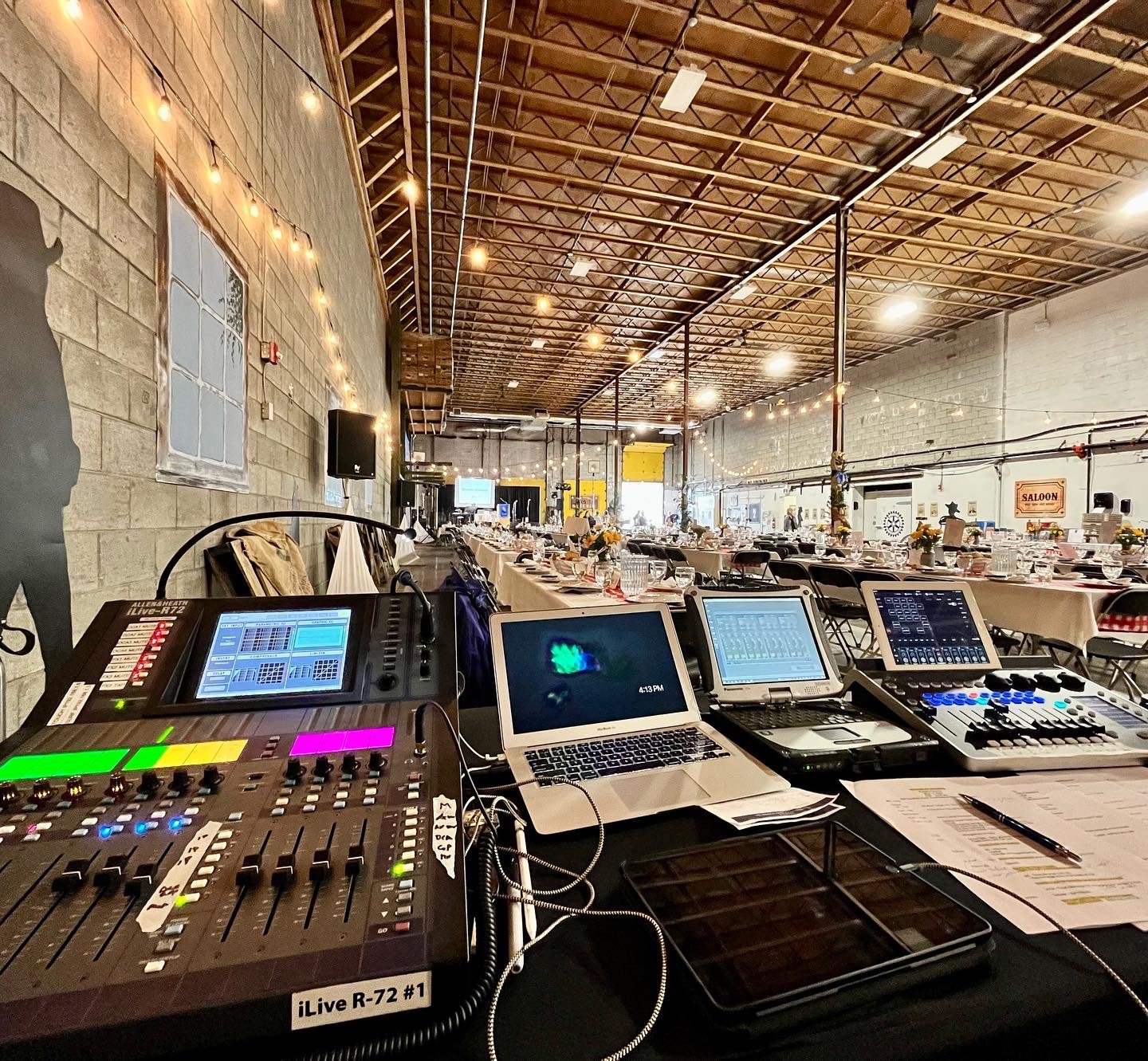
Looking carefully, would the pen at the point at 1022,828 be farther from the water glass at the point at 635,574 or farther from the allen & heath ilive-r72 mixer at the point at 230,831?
the water glass at the point at 635,574

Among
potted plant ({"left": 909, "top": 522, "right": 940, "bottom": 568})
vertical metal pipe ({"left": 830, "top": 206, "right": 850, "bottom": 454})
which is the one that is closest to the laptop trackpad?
potted plant ({"left": 909, "top": 522, "right": 940, "bottom": 568})

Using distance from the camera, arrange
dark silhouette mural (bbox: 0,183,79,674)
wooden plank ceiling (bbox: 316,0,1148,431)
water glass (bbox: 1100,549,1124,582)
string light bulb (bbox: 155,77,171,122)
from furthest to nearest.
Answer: wooden plank ceiling (bbox: 316,0,1148,431)
water glass (bbox: 1100,549,1124,582)
string light bulb (bbox: 155,77,171,122)
dark silhouette mural (bbox: 0,183,79,674)

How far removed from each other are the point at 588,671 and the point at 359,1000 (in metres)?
0.71

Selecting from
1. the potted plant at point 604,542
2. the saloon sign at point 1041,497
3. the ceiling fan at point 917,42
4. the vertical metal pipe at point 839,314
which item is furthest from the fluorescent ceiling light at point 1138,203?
the potted plant at point 604,542

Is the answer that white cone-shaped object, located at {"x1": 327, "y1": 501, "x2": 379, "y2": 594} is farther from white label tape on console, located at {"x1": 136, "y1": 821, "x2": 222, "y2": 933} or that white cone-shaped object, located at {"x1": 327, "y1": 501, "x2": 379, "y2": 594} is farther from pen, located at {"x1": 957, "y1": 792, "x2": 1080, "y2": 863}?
pen, located at {"x1": 957, "y1": 792, "x2": 1080, "y2": 863}

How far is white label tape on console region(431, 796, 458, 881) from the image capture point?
554 mm

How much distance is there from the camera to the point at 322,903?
1.64 ft

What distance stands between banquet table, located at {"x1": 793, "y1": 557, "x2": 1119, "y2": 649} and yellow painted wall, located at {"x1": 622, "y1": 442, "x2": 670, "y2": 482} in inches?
814

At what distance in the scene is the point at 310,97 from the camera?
400cm

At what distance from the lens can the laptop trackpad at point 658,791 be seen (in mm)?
886

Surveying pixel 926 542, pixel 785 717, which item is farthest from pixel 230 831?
pixel 926 542

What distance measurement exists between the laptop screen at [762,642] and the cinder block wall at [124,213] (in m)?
1.43

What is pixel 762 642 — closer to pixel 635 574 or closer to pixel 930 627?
pixel 930 627

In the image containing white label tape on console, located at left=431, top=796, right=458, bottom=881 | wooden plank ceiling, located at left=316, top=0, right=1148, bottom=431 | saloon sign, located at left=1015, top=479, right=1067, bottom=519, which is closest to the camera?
white label tape on console, located at left=431, top=796, right=458, bottom=881
